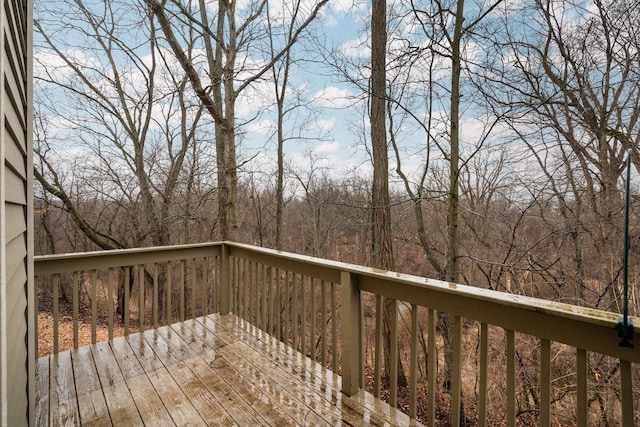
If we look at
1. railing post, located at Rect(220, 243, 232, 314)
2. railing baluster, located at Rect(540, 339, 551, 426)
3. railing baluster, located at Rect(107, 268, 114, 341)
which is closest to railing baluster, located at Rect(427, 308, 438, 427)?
railing baluster, located at Rect(540, 339, 551, 426)

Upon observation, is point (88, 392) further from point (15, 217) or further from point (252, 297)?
point (15, 217)

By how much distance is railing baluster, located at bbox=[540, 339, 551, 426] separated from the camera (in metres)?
1.39

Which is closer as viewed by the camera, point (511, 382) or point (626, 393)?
point (626, 393)

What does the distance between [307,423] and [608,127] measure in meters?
5.57

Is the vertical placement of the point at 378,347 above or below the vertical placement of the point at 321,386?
above

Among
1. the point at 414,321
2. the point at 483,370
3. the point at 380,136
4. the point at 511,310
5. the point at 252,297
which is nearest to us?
the point at 511,310

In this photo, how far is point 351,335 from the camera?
91.6 inches

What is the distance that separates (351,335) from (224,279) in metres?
2.12

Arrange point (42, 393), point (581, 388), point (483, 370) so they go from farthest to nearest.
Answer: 1. point (42, 393)
2. point (483, 370)
3. point (581, 388)

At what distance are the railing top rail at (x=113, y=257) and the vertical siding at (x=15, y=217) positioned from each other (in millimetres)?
1591

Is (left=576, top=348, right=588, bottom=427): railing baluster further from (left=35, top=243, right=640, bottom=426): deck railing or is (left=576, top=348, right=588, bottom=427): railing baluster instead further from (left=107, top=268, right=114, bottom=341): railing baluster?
(left=107, top=268, right=114, bottom=341): railing baluster

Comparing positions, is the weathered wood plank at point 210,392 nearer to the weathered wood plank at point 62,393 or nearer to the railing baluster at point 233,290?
the weathered wood plank at point 62,393

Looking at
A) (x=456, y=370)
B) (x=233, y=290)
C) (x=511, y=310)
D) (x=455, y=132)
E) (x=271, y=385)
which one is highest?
(x=455, y=132)

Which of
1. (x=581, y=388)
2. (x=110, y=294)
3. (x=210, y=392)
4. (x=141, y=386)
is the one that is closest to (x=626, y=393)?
(x=581, y=388)
